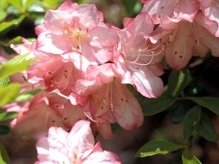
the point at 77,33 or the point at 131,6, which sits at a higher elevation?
the point at 77,33

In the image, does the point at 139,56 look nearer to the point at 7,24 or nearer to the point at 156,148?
the point at 156,148

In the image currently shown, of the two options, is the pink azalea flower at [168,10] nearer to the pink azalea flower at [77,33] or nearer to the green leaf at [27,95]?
the pink azalea flower at [77,33]

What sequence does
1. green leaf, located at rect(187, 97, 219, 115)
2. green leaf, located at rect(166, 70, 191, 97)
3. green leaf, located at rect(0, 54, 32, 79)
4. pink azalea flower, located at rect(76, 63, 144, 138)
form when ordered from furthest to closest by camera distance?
1. green leaf, located at rect(166, 70, 191, 97)
2. green leaf, located at rect(187, 97, 219, 115)
3. pink azalea flower, located at rect(76, 63, 144, 138)
4. green leaf, located at rect(0, 54, 32, 79)

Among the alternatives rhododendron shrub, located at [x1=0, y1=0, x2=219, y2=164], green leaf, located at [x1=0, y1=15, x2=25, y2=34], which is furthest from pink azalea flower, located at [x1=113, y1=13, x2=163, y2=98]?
green leaf, located at [x1=0, y1=15, x2=25, y2=34]

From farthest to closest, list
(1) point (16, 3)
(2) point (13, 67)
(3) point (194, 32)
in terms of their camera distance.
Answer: (1) point (16, 3) < (3) point (194, 32) < (2) point (13, 67)

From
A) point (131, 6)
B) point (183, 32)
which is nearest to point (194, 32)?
point (183, 32)

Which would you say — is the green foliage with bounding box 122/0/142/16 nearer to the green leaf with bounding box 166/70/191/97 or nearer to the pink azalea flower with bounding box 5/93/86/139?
the green leaf with bounding box 166/70/191/97

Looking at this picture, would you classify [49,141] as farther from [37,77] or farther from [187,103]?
[187,103]
